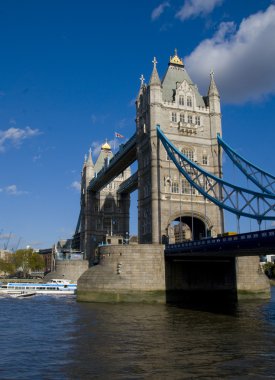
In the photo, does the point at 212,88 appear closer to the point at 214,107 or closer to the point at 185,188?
the point at 214,107

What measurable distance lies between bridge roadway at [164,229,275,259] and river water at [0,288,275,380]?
555cm

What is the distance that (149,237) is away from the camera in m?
54.6

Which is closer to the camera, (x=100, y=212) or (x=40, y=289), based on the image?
(x=40, y=289)

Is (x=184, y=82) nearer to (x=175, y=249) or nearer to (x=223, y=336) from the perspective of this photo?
(x=175, y=249)

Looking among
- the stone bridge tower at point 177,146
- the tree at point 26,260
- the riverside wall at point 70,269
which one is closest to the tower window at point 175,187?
the stone bridge tower at point 177,146

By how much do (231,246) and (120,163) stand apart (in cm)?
4050

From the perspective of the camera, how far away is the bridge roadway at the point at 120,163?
67.0 meters

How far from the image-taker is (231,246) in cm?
3725

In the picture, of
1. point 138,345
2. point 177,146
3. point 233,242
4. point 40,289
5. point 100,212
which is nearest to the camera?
point 138,345

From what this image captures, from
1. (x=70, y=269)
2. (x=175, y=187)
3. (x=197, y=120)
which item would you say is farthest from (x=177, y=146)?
(x=70, y=269)

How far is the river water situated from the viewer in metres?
Answer: 16.7

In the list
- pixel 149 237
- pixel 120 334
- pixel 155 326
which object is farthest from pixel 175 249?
pixel 120 334

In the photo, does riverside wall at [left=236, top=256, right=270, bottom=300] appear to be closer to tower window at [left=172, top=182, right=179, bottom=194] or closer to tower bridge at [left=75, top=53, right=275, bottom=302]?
tower bridge at [left=75, top=53, right=275, bottom=302]

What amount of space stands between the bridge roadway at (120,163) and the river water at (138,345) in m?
34.5
